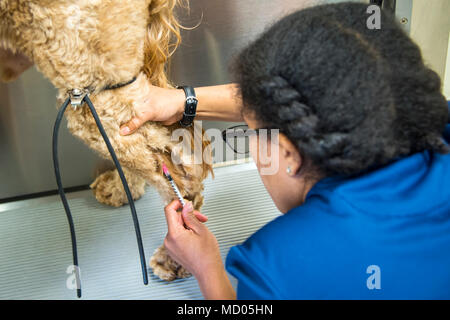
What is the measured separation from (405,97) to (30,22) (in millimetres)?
599

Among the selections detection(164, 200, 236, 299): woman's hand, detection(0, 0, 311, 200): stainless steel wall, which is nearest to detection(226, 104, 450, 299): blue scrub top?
detection(164, 200, 236, 299): woman's hand

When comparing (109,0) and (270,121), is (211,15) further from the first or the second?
(270,121)

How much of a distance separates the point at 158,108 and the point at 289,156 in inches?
13.3

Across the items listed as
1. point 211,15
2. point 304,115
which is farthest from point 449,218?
point 211,15

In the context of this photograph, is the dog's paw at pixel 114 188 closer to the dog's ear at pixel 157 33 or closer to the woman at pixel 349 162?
the dog's ear at pixel 157 33

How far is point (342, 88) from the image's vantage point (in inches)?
20.6

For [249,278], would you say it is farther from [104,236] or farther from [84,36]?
[104,236]

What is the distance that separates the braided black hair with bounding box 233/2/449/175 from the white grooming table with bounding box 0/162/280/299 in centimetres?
55

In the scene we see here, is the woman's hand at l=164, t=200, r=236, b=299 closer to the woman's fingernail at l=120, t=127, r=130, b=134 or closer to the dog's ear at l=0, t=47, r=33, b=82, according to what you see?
the woman's fingernail at l=120, t=127, r=130, b=134

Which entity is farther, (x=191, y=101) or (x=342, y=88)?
(x=191, y=101)

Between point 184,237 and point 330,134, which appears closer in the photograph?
point 330,134

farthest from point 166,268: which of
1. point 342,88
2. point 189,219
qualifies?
point 342,88

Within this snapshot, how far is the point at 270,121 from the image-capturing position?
0.59m

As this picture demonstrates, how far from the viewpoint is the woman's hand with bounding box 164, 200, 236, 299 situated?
712 millimetres
